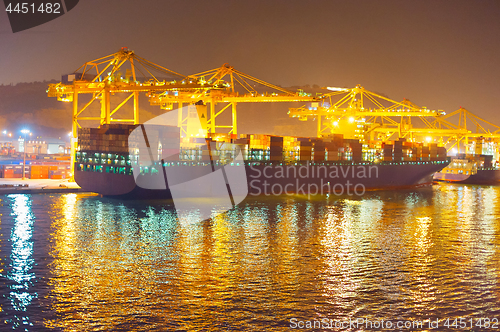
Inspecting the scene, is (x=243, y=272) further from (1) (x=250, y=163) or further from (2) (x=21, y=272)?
(1) (x=250, y=163)

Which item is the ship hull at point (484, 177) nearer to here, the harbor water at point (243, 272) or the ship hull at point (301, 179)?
the ship hull at point (301, 179)

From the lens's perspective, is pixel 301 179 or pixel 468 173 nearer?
pixel 301 179

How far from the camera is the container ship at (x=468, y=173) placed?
238ft

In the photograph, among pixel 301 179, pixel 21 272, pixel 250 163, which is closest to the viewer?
pixel 21 272

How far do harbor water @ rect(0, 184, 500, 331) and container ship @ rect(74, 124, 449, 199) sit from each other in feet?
21.4

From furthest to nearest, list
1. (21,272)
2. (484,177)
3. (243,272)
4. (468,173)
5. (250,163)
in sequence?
(484,177), (468,173), (250,163), (243,272), (21,272)

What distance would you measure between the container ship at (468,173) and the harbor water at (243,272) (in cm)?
4844

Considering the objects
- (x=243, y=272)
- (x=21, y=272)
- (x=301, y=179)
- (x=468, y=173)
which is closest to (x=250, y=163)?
(x=301, y=179)

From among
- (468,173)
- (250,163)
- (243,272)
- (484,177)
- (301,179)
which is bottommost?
(243,272)

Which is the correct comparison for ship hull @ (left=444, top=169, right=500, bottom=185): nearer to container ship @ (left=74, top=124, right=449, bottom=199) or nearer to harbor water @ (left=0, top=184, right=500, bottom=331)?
container ship @ (left=74, top=124, right=449, bottom=199)

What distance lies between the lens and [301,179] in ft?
143

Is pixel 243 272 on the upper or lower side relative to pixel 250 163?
lower

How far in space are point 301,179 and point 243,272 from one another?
94.9ft

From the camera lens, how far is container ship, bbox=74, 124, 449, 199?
33688 mm
